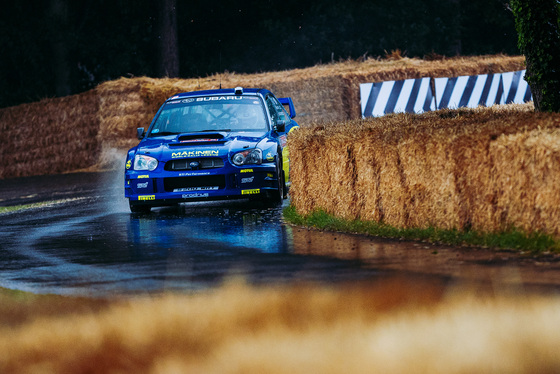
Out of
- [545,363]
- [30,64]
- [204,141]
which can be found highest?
[30,64]

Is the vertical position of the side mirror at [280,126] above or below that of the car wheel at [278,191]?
above

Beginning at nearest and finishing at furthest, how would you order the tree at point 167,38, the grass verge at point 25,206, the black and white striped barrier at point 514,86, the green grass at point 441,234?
1. the green grass at point 441,234
2. the grass verge at point 25,206
3. the black and white striped barrier at point 514,86
4. the tree at point 167,38

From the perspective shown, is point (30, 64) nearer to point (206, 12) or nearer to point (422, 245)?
point (206, 12)

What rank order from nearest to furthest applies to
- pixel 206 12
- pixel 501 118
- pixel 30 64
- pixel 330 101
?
pixel 501 118, pixel 330 101, pixel 30 64, pixel 206 12

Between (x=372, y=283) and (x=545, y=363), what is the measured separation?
268 cm

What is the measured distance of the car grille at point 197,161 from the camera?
48.6 feet

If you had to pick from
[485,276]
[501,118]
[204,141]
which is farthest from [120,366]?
[204,141]

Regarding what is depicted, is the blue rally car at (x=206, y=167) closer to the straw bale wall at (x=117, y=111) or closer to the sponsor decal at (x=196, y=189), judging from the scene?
the sponsor decal at (x=196, y=189)

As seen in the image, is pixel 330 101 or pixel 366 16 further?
pixel 366 16

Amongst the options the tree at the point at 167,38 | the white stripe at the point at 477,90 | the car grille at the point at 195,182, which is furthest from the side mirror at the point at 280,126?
the tree at the point at 167,38

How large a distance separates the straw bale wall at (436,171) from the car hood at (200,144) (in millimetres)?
1053

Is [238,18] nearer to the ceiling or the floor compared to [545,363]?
nearer to the ceiling

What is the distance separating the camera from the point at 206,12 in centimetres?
5000

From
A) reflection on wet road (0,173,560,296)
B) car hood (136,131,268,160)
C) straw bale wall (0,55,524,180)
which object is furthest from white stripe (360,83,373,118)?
car hood (136,131,268,160)
